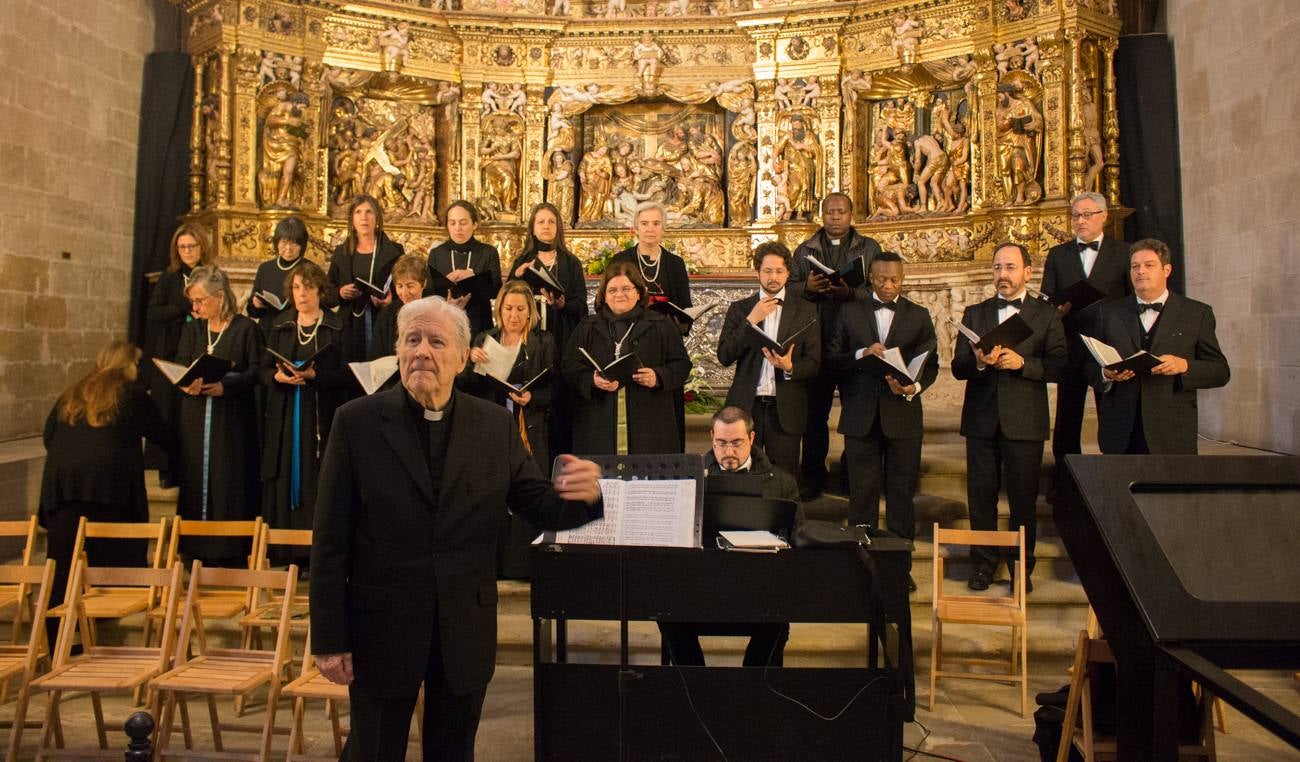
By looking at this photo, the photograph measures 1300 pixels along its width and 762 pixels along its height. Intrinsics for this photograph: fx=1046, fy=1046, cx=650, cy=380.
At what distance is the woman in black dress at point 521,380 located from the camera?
549 cm

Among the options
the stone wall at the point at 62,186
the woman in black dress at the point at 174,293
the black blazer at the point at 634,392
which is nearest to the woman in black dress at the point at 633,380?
the black blazer at the point at 634,392

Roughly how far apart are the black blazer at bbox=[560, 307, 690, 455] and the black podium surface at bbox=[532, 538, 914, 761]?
6.26 feet

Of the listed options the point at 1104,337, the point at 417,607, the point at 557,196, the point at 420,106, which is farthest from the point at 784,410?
the point at 420,106

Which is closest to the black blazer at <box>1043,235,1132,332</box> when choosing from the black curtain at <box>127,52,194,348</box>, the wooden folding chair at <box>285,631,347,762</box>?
the wooden folding chair at <box>285,631,347,762</box>

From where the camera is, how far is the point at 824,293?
20.3ft

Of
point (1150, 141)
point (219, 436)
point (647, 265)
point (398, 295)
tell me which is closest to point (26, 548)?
point (219, 436)

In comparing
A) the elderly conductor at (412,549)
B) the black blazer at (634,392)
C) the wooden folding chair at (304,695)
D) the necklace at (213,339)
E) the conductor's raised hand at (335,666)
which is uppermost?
the necklace at (213,339)

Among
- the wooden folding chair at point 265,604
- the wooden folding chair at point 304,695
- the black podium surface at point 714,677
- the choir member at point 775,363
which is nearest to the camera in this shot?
the black podium surface at point 714,677

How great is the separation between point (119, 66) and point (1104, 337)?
346 inches

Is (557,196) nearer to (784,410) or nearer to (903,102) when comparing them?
(903,102)

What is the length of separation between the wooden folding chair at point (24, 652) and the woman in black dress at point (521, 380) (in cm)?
214

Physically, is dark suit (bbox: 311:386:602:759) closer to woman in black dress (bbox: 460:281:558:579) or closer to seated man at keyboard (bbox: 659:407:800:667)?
seated man at keyboard (bbox: 659:407:800:667)

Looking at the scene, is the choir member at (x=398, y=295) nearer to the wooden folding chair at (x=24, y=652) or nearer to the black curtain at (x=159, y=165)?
the wooden folding chair at (x=24, y=652)

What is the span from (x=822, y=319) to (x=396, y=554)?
395cm
